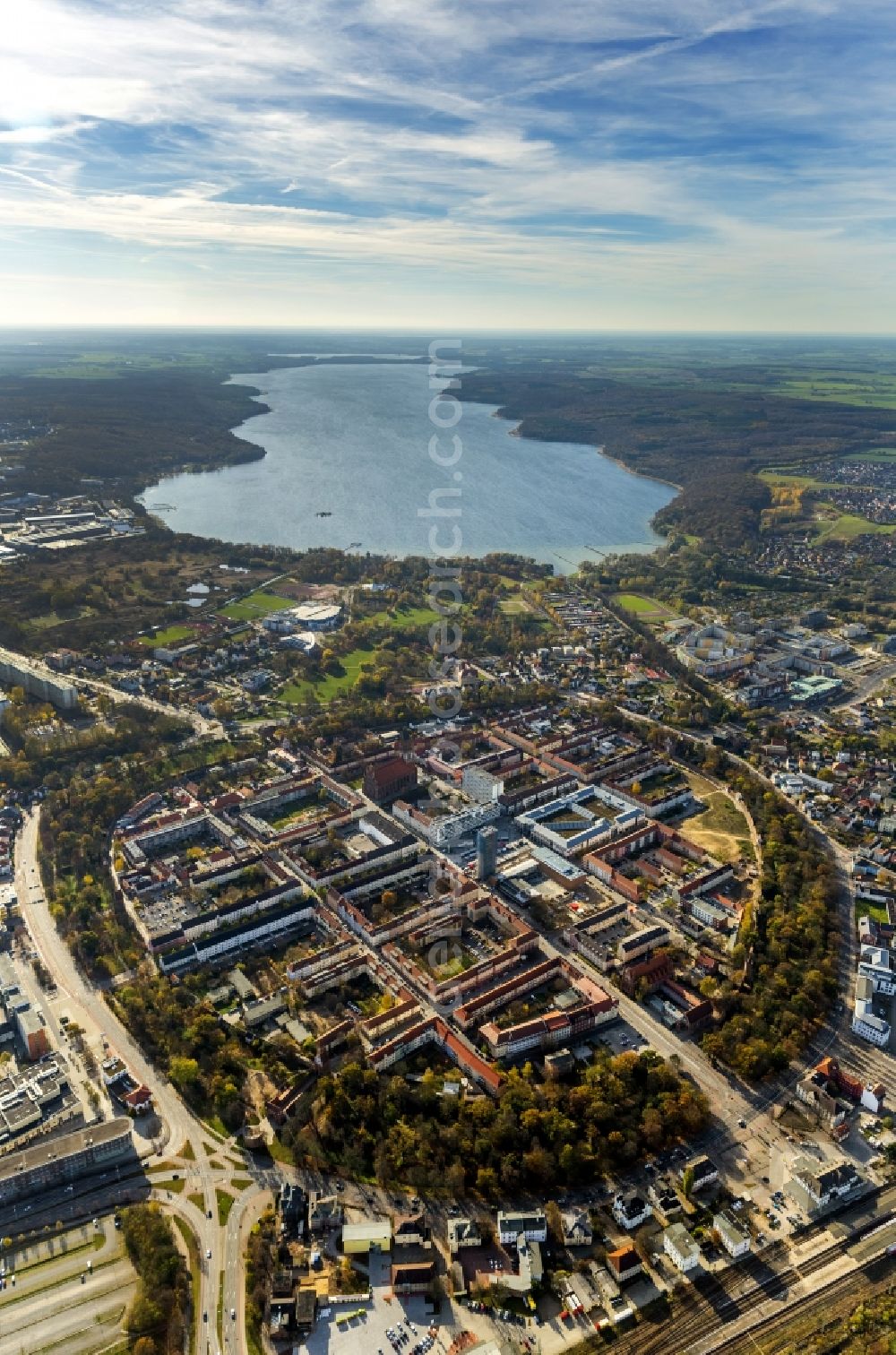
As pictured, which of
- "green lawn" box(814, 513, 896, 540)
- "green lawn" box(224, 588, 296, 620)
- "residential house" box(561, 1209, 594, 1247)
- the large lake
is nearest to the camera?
"residential house" box(561, 1209, 594, 1247)

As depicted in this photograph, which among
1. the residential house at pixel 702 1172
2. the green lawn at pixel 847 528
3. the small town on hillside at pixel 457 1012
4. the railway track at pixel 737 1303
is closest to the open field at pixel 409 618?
the small town on hillside at pixel 457 1012

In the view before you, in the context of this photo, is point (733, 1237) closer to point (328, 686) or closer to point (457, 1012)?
point (457, 1012)

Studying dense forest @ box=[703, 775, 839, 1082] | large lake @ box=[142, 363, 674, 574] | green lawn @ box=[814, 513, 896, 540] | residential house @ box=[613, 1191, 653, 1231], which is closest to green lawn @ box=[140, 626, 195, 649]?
large lake @ box=[142, 363, 674, 574]

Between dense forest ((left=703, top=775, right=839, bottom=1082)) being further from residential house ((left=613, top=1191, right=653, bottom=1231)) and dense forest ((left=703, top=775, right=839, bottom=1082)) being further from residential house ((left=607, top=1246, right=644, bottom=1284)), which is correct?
residential house ((left=607, top=1246, right=644, bottom=1284))

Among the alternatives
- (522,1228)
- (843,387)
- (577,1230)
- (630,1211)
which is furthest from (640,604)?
(843,387)

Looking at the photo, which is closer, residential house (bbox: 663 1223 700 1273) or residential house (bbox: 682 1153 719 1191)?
residential house (bbox: 663 1223 700 1273)

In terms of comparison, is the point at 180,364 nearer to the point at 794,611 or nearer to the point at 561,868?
the point at 794,611
